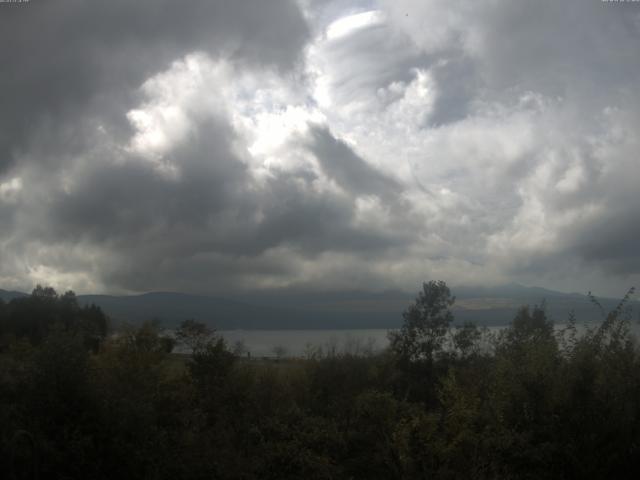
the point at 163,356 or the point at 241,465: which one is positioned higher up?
the point at 163,356

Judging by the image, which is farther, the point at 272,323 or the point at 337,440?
the point at 272,323

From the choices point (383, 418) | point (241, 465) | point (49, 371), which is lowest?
point (241, 465)

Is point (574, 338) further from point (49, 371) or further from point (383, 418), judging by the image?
point (49, 371)

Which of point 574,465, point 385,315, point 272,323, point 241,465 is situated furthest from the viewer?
point 272,323

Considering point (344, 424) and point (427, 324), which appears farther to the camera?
point (427, 324)

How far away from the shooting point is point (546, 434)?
17516 millimetres

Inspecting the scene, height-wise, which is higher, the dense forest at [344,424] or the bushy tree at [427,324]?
the bushy tree at [427,324]

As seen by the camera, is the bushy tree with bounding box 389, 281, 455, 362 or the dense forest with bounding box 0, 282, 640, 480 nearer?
the dense forest with bounding box 0, 282, 640, 480

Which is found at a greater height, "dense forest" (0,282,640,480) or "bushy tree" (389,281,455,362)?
"bushy tree" (389,281,455,362)

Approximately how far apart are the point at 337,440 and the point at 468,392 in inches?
217

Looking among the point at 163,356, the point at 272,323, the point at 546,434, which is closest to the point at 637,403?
the point at 546,434

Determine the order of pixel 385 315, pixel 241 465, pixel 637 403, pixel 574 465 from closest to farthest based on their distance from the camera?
1. pixel 574 465
2. pixel 637 403
3. pixel 241 465
4. pixel 385 315

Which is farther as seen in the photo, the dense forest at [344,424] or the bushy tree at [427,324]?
the bushy tree at [427,324]

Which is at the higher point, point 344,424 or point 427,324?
point 427,324
